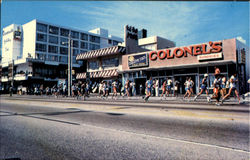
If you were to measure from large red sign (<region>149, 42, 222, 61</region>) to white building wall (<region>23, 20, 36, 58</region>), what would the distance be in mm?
44168

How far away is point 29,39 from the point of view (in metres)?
59.7

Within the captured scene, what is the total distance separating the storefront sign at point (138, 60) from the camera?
27516 mm

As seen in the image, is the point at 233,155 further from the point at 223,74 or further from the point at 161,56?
the point at 161,56

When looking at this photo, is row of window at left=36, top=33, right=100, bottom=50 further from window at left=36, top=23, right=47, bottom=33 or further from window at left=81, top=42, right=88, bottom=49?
window at left=36, top=23, right=47, bottom=33

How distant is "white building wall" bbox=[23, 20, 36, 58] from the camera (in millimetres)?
57250

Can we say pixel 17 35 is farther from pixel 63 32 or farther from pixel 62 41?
pixel 63 32

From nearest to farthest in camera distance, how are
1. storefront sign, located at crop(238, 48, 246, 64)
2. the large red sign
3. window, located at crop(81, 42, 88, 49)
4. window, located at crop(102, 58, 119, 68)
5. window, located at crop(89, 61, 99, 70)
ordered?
storefront sign, located at crop(238, 48, 246, 64), the large red sign, window, located at crop(102, 58, 119, 68), window, located at crop(89, 61, 99, 70), window, located at crop(81, 42, 88, 49)

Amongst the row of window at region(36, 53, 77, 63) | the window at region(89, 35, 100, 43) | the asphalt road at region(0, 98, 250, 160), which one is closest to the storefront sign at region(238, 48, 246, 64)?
the asphalt road at region(0, 98, 250, 160)

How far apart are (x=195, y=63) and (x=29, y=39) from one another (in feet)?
179

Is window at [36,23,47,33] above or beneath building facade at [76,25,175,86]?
above

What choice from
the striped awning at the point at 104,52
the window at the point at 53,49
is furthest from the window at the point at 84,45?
the striped awning at the point at 104,52

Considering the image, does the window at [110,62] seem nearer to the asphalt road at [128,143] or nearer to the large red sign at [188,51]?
the large red sign at [188,51]

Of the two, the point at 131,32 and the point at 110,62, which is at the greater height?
the point at 131,32

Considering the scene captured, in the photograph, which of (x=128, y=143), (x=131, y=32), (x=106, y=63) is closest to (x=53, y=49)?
(x=106, y=63)
